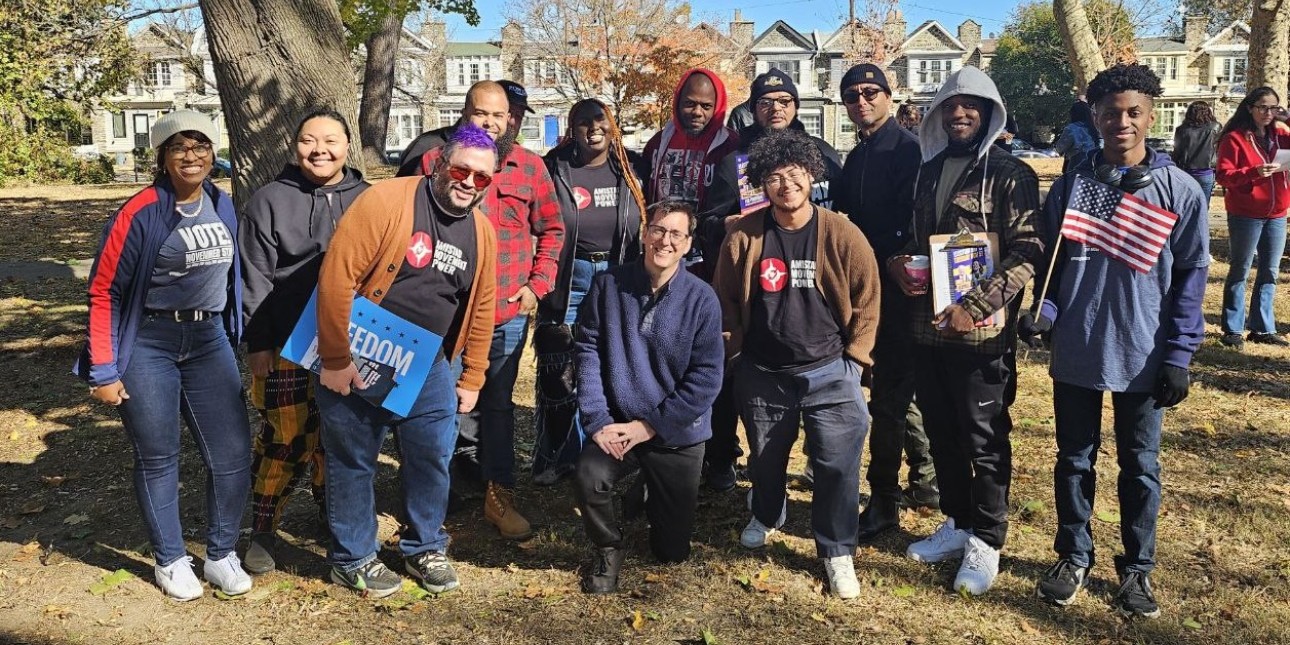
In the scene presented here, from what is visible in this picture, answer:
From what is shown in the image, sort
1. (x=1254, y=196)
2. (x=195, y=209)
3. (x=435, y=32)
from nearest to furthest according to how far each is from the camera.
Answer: (x=195, y=209) → (x=1254, y=196) → (x=435, y=32)

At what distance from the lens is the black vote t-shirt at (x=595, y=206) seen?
5207 mm

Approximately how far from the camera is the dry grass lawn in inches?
156

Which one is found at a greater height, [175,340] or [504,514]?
[175,340]

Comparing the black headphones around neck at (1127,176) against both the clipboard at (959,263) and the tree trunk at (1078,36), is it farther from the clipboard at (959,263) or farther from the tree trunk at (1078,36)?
the tree trunk at (1078,36)

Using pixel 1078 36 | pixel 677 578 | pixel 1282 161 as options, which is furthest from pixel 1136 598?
pixel 1078 36

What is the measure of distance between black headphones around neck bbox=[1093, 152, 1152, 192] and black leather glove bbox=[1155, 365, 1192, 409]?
67cm

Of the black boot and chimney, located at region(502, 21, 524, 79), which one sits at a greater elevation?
chimney, located at region(502, 21, 524, 79)

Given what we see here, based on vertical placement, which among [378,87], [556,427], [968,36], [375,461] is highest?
[968,36]

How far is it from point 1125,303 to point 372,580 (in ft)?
10.3

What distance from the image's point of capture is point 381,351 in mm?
3855

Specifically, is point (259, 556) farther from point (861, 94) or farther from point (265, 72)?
point (861, 94)

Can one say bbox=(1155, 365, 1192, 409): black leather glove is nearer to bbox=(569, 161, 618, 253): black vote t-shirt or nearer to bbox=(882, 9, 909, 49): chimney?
bbox=(569, 161, 618, 253): black vote t-shirt

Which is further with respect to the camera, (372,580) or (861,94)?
(861,94)

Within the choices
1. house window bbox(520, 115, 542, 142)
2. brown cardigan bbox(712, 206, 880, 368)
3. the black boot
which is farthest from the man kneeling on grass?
house window bbox(520, 115, 542, 142)
